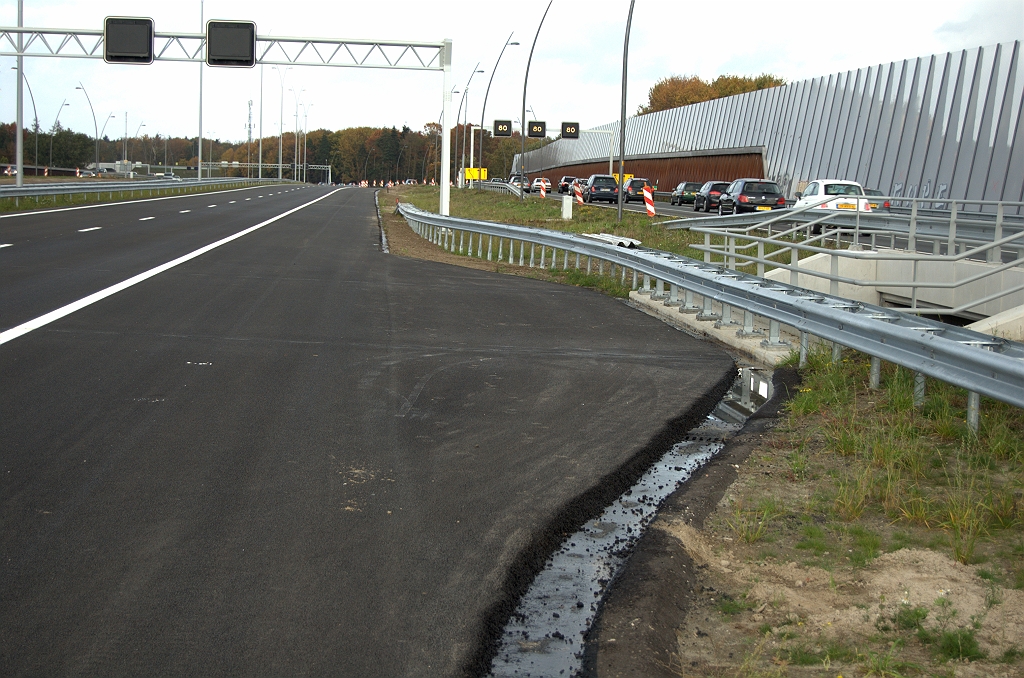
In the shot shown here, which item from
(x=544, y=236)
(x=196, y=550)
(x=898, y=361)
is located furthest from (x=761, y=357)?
(x=544, y=236)

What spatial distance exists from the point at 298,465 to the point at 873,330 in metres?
4.53

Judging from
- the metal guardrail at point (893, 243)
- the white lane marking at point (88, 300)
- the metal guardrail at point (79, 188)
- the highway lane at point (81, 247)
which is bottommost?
the highway lane at point (81, 247)

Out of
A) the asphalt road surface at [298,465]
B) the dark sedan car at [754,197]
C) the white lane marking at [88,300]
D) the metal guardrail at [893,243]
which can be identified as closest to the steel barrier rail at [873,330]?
the metal guardrail at [893,243]

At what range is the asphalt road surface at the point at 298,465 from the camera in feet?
13.5

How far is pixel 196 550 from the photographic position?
193 inches

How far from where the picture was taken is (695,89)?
142 meters

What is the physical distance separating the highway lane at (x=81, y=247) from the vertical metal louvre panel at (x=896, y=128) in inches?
600

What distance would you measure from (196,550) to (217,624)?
0.84 meters

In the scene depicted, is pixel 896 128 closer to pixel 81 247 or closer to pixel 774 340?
pixel 81 247

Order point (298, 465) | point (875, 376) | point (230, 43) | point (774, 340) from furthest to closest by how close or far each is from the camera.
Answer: point (230, 43) < point (774, 340) < point (875, 376) < point (298, 465)

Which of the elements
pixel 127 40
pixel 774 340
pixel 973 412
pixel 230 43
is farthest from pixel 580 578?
pixel 127 40

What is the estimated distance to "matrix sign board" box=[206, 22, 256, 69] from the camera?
36.8m

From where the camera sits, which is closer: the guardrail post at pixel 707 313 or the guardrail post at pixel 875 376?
the guardrail post at pixel 875 376

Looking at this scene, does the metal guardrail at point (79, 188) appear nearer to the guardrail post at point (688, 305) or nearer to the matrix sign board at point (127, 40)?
the matrix sign board at point (127, 40)
